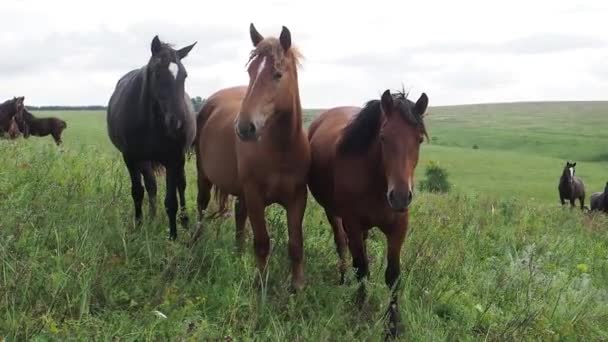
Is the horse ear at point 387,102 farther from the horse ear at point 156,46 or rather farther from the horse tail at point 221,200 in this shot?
the horse tail at point 221,200

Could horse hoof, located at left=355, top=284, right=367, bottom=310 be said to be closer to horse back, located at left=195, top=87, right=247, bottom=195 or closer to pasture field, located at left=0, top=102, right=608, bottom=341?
pasture field, located at left=0, top=102, right=608, bottom=341

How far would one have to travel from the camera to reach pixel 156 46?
5734 mm

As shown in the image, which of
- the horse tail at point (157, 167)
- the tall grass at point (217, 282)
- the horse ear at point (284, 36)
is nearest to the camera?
the tall grass at point (217, 282)

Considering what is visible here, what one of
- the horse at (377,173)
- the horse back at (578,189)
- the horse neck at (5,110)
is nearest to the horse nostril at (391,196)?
the horse at (377,173)

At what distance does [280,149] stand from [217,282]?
1.24 m

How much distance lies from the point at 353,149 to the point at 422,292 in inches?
63.5

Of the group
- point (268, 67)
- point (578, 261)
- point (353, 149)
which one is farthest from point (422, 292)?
point (578, 261)

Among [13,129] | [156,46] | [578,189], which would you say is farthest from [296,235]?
[578,189]

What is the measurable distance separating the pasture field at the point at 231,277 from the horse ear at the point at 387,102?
1.37 metres

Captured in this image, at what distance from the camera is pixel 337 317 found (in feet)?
14.7

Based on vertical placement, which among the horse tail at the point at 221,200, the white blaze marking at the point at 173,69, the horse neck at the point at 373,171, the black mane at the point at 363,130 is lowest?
the horse tail at the point at 221,200

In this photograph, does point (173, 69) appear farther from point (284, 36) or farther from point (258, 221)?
point (258, 221)

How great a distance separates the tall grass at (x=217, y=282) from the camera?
12.7 ft

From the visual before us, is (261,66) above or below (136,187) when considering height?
above
